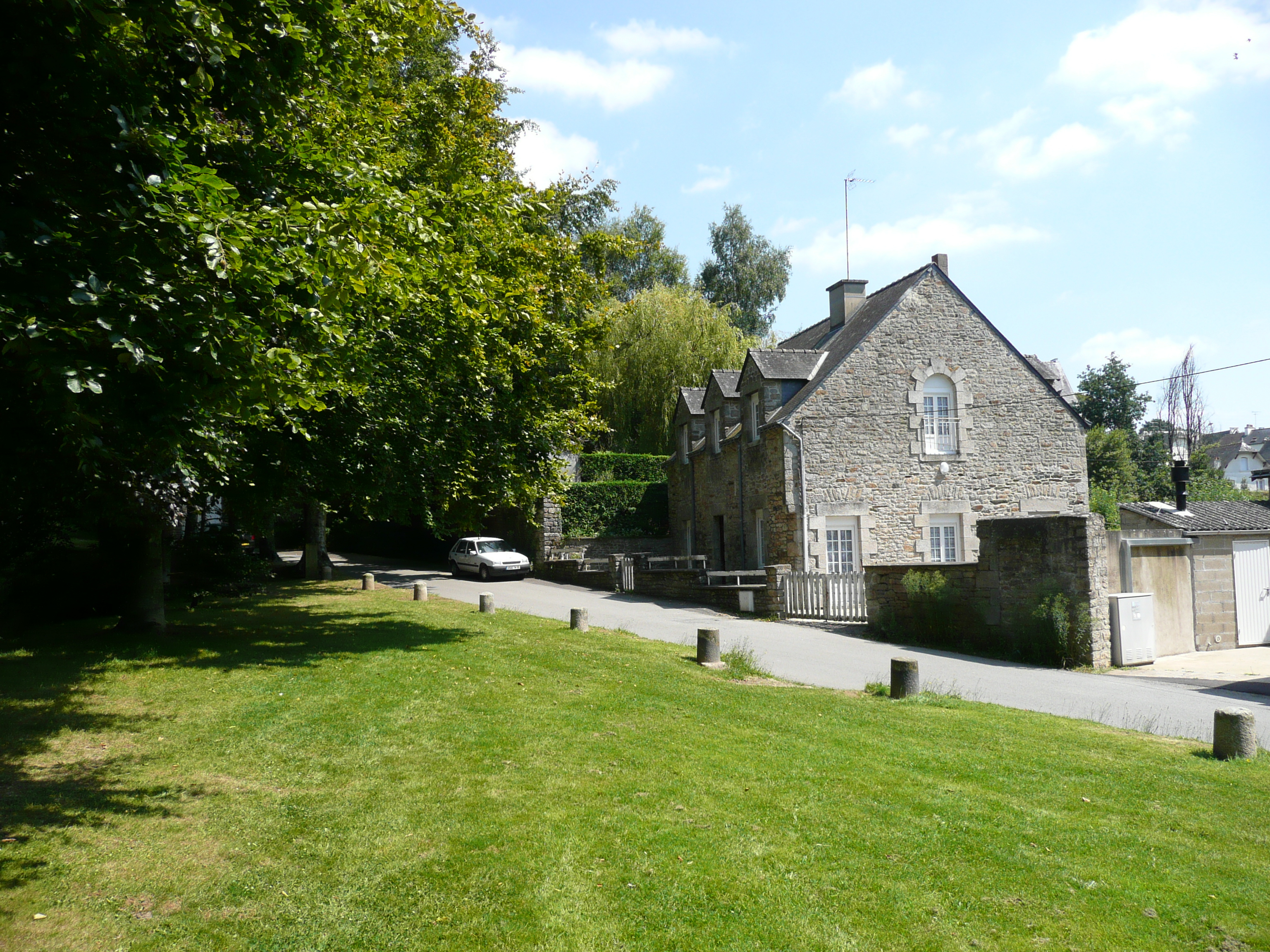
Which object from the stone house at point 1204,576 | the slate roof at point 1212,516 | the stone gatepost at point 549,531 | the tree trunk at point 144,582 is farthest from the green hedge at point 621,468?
the tree trunk at point 144,582

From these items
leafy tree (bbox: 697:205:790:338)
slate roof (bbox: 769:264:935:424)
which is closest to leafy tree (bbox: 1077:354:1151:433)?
leafy tree (bbox: 697:205:790:338)

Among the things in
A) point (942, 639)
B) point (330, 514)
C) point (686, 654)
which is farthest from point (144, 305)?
point (330, 514)

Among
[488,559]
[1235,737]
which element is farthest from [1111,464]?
[1235,737]

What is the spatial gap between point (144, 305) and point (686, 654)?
9405 mm

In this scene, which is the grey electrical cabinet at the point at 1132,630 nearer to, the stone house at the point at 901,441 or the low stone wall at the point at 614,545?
the stone house at the point at 901,441

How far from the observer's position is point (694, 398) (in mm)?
29516

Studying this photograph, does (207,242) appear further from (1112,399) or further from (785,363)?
(1112,399)

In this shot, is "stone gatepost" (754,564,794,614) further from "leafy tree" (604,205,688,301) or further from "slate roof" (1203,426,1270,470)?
"slate roof" (1203,426,1270,470)

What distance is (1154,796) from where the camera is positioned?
6406mm

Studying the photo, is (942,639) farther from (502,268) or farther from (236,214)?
(236,214)

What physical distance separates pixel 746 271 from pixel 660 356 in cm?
1507

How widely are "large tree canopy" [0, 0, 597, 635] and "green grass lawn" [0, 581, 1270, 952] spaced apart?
Result: 246 centimetres

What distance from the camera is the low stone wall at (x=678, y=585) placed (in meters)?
19.8

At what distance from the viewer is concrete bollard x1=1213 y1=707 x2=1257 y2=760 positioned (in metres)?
7.58
